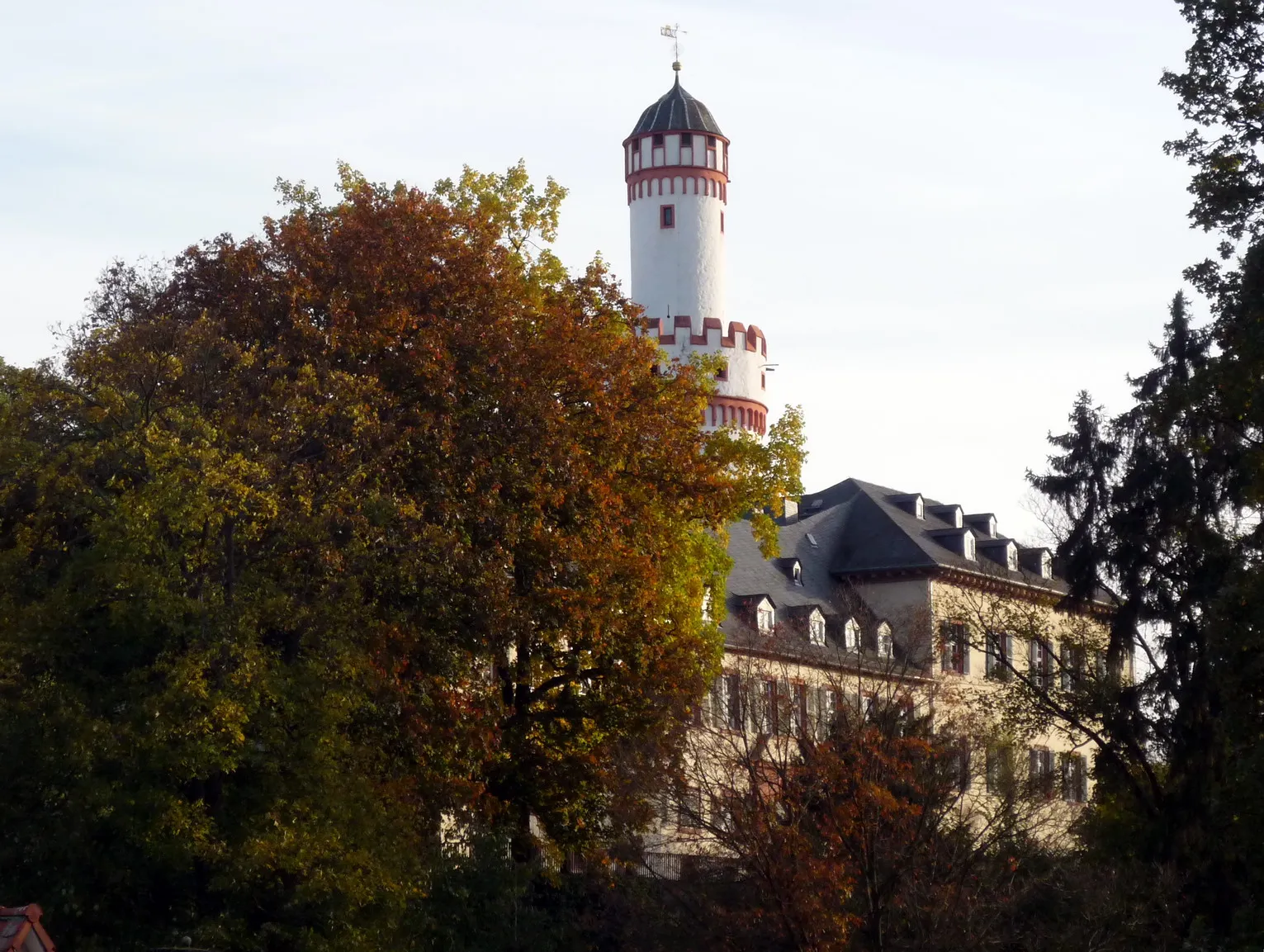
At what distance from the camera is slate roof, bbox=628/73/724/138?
268 ft

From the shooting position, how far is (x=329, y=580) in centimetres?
2895

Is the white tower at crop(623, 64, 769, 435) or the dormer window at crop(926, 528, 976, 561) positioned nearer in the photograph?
the dormer window at crop(926, 528, 976, 561)

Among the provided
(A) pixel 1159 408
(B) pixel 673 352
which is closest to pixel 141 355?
(A) pixel 1159 408

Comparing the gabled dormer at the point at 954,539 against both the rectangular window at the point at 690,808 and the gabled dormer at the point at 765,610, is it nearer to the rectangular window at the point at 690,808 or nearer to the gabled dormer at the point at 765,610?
the gabled dormer at the point at 765,610

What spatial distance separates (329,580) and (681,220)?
54.2m

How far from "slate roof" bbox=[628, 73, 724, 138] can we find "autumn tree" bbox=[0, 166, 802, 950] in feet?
151

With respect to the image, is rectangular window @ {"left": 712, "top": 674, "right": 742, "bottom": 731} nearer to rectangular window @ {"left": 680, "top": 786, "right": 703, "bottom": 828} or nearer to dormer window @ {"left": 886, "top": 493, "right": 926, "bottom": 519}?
rectangular window @ {"left": 680, "top": 786, "right": 703, "bottom": 828}

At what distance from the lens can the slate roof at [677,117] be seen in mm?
81625

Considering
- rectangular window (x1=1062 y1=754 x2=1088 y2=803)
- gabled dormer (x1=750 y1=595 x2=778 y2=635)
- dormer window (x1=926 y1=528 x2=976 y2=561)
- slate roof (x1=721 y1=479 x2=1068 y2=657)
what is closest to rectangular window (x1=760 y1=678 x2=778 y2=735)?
rectangular window (x1=1062 y1=754 x2=1088 y2=803)

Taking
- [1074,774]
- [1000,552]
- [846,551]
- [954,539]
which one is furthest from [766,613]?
[1074,774]

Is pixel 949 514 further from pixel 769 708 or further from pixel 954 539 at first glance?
pixel 769 708

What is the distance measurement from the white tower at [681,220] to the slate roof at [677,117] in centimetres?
3

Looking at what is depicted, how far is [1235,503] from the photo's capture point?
33469mm

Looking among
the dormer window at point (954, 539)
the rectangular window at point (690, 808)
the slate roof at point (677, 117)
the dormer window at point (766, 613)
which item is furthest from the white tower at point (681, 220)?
the rectangular window at point (690, 808)
